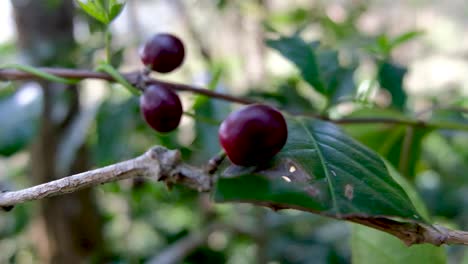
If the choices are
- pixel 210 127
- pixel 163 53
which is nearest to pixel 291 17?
pixel 210 127

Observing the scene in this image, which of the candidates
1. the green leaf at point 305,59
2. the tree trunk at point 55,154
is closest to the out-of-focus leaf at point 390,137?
the green leaf at point 305,59

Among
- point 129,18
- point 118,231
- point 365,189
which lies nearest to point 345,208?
point 365,189

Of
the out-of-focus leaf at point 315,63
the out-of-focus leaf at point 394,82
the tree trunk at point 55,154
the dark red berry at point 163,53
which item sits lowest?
the tree trunk at point 55,154

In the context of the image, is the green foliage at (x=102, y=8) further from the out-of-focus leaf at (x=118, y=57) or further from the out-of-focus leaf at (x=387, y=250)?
the out-of-focus leaf at (x=118, y=57)

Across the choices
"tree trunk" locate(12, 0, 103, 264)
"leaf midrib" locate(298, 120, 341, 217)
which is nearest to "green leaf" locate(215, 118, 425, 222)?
"leaf midrib" locate(298, 120, 341, 217)

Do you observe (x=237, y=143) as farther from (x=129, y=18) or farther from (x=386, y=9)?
(x=386, y=9)
